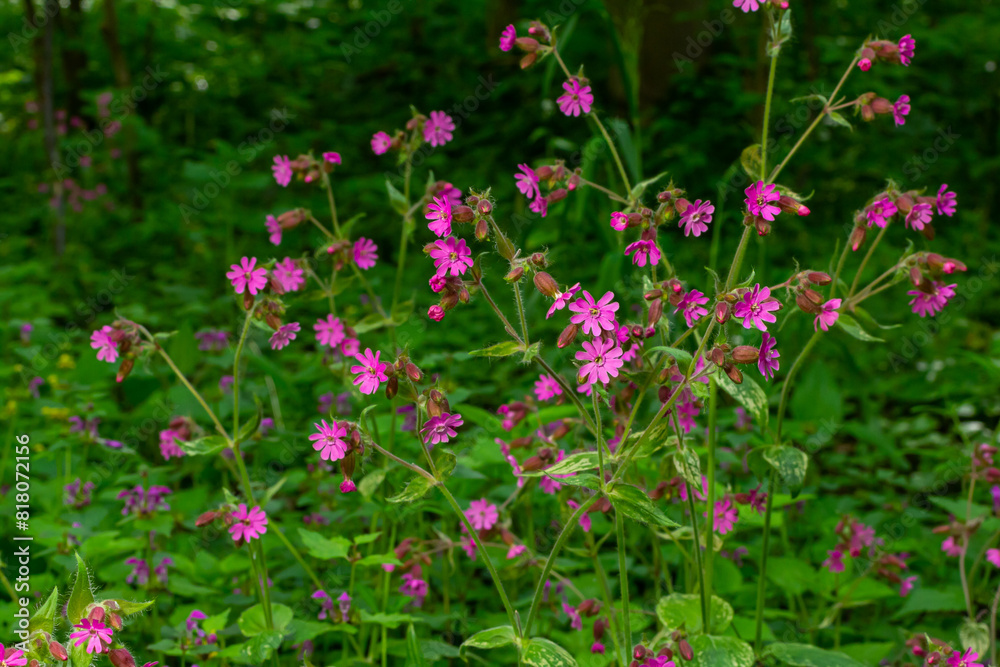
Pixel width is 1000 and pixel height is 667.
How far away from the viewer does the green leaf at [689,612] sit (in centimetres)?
174

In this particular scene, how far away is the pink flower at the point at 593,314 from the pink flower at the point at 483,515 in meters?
0.81

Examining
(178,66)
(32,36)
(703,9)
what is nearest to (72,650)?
(32,36)

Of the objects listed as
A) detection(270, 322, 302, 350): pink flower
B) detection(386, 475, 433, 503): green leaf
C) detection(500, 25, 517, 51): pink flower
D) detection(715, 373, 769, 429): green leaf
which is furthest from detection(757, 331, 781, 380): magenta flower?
detection(270, 322, 302, 350): pink flower

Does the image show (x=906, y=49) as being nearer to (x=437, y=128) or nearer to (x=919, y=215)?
(x=919, y=215)

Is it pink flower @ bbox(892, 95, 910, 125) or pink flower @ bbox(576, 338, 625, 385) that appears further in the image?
pink flower @ bbox(892, 95, 910, 125)

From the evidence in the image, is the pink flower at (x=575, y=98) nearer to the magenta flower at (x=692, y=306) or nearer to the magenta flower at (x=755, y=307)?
the magenta flower at (x=692, y=306)

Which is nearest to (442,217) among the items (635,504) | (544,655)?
(635,504)

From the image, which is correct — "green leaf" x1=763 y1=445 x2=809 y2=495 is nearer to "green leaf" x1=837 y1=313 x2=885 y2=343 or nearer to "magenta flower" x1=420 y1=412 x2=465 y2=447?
"green leaf" x1=837 y1=313 x2=885 y2=343

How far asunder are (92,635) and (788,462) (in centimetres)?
139

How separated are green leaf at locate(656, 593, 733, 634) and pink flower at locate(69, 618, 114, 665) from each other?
1072 millimetres

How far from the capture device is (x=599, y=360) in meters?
1.36

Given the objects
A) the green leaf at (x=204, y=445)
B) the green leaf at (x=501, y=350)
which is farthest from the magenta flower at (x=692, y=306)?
the green leaf at (x=204, y=445)

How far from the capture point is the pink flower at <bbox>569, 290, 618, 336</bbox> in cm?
134

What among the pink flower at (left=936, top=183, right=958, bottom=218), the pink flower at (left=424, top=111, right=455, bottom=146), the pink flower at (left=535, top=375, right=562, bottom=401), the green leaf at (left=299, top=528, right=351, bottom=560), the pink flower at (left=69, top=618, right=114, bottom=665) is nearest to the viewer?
the pink flower at (left=69, top=618, right=114, bottom=665)
